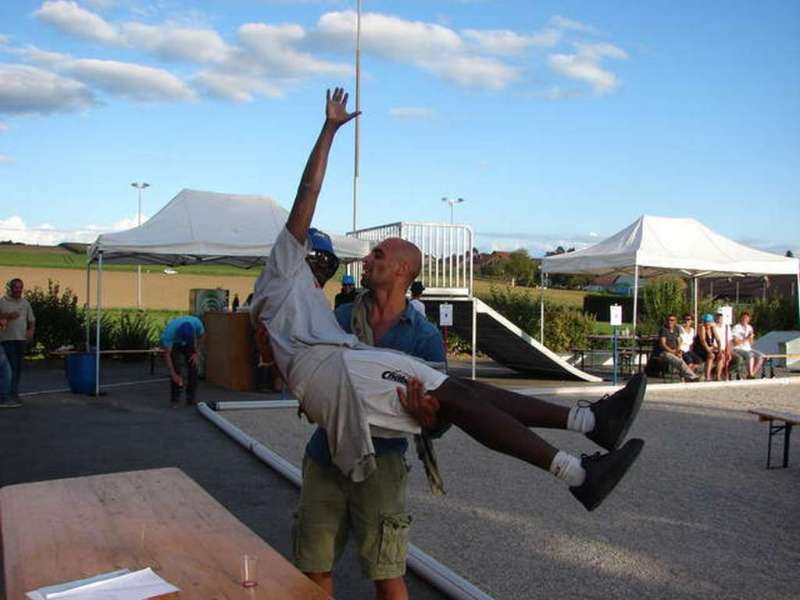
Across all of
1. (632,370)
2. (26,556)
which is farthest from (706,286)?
(26,556)

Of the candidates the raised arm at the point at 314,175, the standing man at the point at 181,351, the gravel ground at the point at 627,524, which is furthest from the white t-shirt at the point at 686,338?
the raised arm at the point at 314,175

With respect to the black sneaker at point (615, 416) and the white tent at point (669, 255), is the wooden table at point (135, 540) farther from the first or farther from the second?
the white tent at point (669, 255)

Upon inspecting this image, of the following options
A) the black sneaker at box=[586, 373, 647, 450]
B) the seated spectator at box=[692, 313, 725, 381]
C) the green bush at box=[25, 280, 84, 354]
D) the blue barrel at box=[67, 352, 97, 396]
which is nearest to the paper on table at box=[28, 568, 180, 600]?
the black sneaker at box=[586, 373, 647, 450]

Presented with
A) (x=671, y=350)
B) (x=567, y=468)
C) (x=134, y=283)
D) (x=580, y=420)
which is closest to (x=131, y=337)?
(x=671, y=350)

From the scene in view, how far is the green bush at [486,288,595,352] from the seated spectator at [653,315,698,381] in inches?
Answer: 198

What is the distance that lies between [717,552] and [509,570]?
1.44 meters

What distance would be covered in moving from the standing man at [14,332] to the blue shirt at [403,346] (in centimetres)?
978

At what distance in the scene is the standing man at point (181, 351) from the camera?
11680 millimetres

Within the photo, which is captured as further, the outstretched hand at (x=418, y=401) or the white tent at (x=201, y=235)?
the white tent at (x=201, y=235)

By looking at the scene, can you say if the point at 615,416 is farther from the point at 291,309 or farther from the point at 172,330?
the point at 172,330

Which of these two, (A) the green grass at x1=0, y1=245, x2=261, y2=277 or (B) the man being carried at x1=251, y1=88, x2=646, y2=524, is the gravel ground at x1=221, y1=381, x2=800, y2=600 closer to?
(B) the man being carried at x1=251, y1=88, x2=646, y2=524

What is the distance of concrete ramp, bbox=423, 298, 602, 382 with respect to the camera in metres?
16.6

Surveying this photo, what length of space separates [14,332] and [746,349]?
577 inches

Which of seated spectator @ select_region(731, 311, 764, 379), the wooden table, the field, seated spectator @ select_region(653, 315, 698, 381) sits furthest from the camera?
the field
